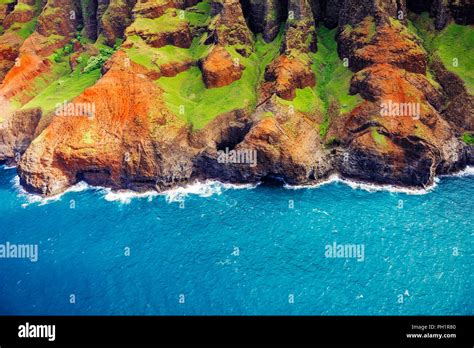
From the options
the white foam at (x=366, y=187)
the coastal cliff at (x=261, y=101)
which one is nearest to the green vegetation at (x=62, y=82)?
the coastal cliff at (x=261, y=101)

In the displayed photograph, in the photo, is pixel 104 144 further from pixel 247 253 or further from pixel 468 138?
pixel 468 138

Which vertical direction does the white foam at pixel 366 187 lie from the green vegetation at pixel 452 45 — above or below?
below

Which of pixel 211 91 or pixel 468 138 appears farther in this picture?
pixel 211 91

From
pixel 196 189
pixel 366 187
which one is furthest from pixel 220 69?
pixel 366 187

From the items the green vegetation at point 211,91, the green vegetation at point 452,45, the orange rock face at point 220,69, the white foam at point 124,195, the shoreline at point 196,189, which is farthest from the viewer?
the orange rock face at point 220,69

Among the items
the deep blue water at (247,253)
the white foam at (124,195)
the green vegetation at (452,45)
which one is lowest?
the deep blue water at (247,253)

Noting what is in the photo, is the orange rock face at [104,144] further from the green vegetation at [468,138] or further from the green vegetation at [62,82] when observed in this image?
the green vegetation at [468,138]

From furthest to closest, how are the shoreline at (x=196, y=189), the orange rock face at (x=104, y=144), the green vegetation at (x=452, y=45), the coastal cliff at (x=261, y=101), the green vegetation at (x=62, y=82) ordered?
the green vegetation at (x=62, y=82) < the green vegetation at (x=452, y=45) < the orange rock face at (x=104, y=144) < the coastal cliff at (x=261, y=101) < the shoreline at (x=196, y=189)

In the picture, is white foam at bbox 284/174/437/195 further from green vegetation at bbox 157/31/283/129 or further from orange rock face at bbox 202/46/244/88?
orange rock face at bbox 202/46/244/88
